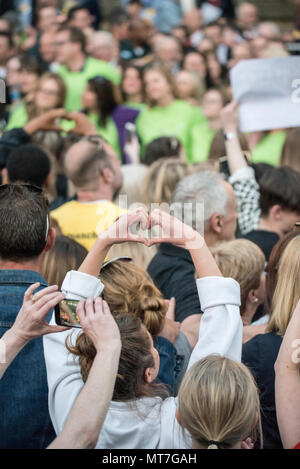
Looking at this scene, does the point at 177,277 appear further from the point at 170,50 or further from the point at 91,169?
the point at 170,50

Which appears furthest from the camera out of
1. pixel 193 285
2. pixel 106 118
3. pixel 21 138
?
pixel 106 118

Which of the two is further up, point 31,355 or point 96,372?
point 96,372


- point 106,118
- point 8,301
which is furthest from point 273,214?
point 106,118

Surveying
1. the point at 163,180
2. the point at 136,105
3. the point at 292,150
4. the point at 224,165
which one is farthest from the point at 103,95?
the point at 163,180

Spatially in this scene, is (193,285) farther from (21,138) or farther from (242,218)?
(21,138)

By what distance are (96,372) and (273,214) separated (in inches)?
86.9

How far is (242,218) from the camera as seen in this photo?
4.33 m

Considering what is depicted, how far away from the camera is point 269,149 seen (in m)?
6.01

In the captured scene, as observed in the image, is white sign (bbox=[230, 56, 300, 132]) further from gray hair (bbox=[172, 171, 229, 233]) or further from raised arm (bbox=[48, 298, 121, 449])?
raised arm (bbox=[48, 298, 121, 449])

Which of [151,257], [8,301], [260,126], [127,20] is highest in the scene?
[8,301]

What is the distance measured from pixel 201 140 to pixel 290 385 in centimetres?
475

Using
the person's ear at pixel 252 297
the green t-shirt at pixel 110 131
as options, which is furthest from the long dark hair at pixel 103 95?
the person's ear at pixel 252 297

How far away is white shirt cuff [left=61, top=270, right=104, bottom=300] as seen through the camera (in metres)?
2.23

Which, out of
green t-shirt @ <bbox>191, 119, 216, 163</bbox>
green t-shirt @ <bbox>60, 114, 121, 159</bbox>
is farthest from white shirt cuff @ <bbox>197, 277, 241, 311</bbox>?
green t-shirt @ <bbox>60, 114, 121, 159</bbox>
